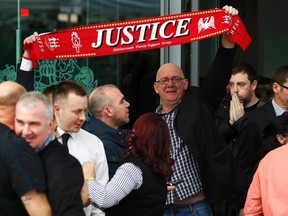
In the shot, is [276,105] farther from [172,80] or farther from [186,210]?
[186,210]

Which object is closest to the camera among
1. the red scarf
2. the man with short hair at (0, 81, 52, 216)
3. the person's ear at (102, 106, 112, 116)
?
the man with short hair at (0, 81, 52, 216)

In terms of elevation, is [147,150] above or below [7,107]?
below

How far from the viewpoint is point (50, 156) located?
424 cm

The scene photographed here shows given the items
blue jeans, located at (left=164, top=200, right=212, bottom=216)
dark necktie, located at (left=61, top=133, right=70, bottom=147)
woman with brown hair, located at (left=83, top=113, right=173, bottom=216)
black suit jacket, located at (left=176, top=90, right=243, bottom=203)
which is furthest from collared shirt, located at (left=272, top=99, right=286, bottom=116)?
dark necktie, located at (left=61, top=133, right=70, bottom=147)

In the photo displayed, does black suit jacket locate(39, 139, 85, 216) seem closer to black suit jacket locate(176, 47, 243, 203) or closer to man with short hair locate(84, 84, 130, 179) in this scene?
man with short hair locate(84, 84, 130, 179)

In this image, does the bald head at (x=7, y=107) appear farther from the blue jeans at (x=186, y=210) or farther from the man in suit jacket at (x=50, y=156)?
the blue jeans at (x=186, y=210)

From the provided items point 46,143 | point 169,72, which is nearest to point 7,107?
point 46,143

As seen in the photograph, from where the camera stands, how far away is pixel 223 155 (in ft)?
20.0

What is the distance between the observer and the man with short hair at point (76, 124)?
5395 mm

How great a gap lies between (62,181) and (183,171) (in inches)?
81.3

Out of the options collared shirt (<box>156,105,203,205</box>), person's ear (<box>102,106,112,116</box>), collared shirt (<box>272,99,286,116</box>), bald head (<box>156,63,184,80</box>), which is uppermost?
bald head (<box>156,63,184,80</box>)

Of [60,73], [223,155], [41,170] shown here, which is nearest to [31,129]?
[41,170]

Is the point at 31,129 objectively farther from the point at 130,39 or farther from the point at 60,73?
the point at 60,73

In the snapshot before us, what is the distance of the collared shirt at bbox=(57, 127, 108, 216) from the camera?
17.5 ft
